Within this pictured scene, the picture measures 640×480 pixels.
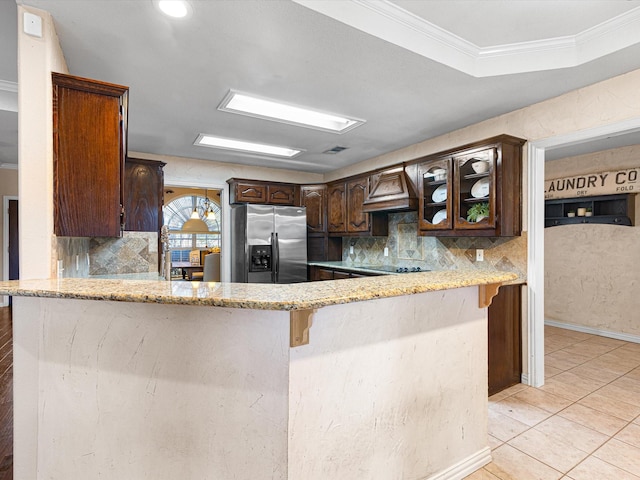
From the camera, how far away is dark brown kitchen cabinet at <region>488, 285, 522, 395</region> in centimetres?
274

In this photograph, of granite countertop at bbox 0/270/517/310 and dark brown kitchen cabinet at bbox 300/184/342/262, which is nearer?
granite countertop at bbox 0/270/517/310

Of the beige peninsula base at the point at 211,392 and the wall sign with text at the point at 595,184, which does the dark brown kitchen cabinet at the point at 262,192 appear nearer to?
the beige peninsula base at the point at 211,392

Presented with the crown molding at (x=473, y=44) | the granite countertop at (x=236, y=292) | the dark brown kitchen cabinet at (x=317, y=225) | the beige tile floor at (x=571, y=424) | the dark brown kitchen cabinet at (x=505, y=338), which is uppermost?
the crown molding at (x=473, y=44)

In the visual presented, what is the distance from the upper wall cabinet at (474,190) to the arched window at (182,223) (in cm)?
727

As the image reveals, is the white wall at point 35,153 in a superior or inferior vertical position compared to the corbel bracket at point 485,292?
superior

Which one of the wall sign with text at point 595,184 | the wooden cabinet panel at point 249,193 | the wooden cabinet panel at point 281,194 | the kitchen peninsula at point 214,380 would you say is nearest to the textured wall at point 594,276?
the wall sign with text at point 595,184

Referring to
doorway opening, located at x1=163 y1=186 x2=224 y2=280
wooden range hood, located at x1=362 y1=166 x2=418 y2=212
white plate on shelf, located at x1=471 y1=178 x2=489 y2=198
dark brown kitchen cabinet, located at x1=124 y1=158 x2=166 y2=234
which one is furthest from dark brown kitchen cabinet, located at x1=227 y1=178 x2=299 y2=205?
doorway opening, located at x1=163 y1=186 x2=224 y2=280

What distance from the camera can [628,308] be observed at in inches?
163

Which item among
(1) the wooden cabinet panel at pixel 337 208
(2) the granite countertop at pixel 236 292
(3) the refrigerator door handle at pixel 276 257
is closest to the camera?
(2) the granite countertop at pixel 236 292

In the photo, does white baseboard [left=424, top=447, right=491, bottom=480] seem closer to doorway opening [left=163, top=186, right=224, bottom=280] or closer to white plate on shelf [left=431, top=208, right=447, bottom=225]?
white plate on shelf [left=431, top=208, right=447, bottom=225]

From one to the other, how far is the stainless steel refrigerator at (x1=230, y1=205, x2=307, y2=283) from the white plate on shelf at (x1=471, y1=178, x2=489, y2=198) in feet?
8.15

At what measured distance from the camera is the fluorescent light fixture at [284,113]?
282 cm

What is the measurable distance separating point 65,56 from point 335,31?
5.48ft

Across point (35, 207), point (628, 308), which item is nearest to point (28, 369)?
point (35, 207)
